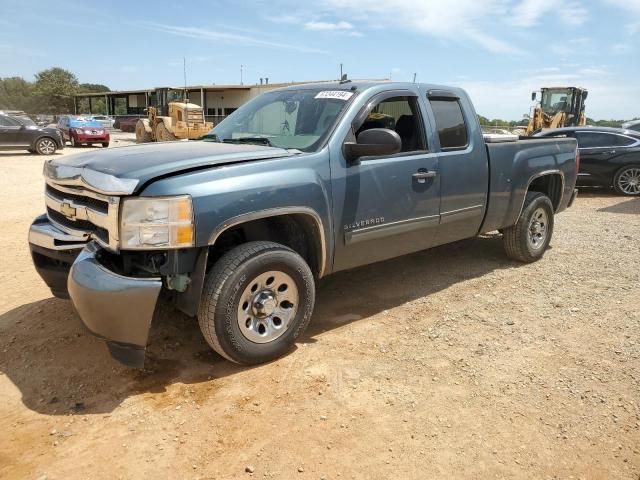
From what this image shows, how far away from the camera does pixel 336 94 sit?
423 centimetres

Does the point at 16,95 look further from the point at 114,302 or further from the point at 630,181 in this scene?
Answer: the point at 114,302

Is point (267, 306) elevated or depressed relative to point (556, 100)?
depressed

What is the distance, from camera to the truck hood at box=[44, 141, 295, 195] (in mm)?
3029

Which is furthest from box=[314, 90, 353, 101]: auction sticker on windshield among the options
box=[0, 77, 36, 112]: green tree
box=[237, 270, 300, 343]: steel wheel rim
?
box=[0, 77, 36, 112]: green tree

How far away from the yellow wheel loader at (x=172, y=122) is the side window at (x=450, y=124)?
1942cm

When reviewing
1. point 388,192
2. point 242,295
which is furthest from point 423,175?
point 242,295

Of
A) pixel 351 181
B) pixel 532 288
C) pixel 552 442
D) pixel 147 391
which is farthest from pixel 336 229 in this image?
pixel 532 288

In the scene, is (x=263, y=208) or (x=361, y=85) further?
(x=361, y=85)

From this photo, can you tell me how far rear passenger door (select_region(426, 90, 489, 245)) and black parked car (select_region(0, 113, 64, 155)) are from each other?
61.6 feet

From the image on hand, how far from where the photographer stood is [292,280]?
3588 mm

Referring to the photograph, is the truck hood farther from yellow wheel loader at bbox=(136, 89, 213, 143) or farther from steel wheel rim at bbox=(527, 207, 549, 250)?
yellow wheel loader at bbox=(136, 89, 213, 143)

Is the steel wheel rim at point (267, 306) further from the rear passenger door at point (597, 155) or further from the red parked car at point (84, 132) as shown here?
the red parked car at point (84, 132)

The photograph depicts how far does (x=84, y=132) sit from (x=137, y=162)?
24.1 m

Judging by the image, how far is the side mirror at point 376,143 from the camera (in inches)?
146
